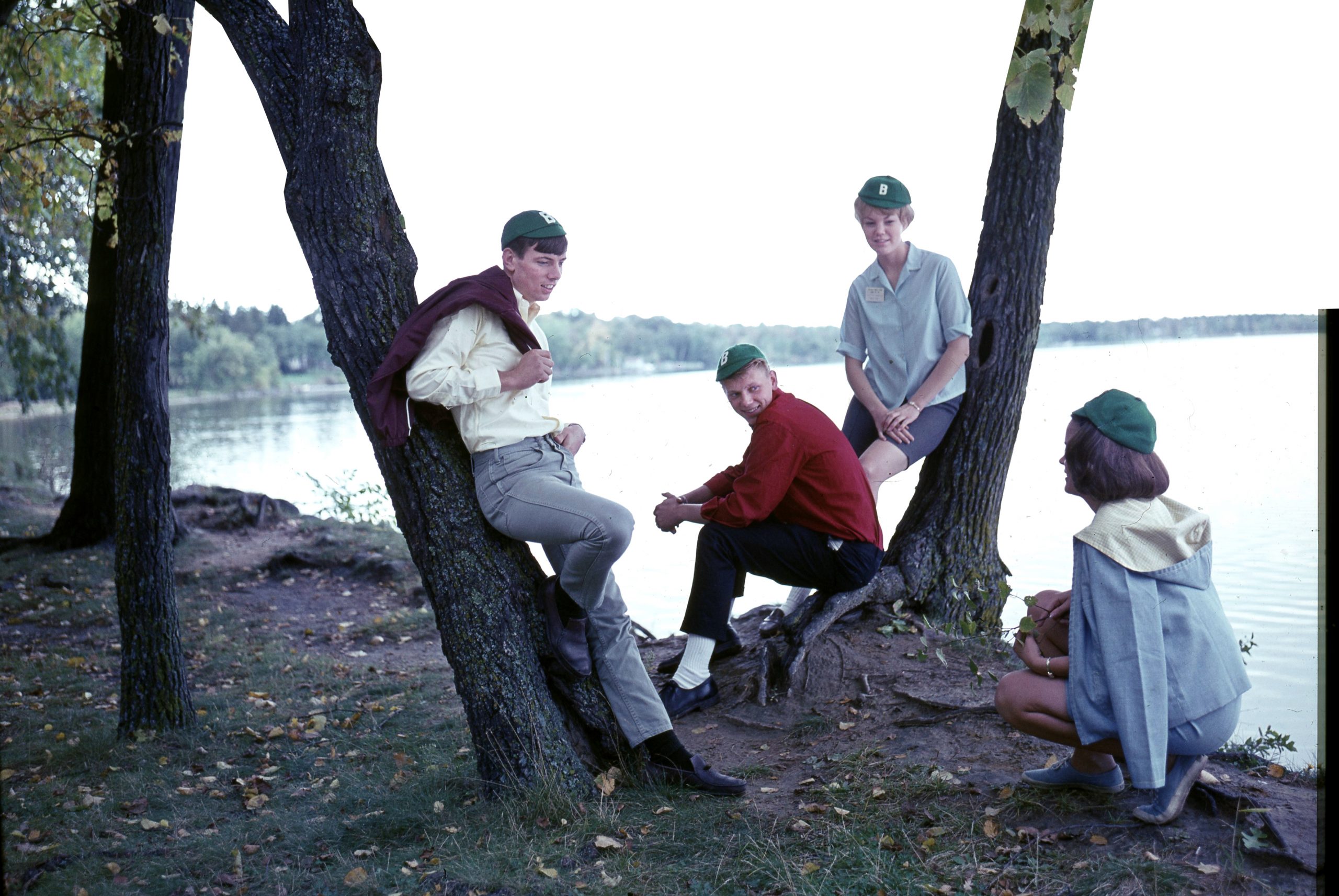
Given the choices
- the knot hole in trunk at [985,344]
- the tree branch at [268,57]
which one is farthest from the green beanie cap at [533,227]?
the knot hole in trunk at [985,344]

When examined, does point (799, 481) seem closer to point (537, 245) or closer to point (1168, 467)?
point (537, 245)

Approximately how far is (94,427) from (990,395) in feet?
27.6

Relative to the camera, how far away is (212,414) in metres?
33.4

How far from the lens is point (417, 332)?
3.61m

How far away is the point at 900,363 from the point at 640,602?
545 centimetres

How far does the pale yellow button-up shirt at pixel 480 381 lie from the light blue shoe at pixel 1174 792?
2409 millimetres

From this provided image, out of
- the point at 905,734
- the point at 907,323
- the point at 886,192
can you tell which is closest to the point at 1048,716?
the point at 905,734

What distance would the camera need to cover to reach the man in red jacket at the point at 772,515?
4.45m

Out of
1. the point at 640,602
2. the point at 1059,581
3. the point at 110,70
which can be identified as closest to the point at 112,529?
the point at 110,70

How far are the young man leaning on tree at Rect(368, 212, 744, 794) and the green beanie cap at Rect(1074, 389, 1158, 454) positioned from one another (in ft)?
5.14

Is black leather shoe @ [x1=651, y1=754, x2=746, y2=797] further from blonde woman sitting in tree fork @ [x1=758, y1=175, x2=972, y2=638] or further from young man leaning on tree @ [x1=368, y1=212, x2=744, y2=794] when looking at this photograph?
blonde woman sitting in tree fork @ [x1=758, y1=175, x2=972, y2=638]

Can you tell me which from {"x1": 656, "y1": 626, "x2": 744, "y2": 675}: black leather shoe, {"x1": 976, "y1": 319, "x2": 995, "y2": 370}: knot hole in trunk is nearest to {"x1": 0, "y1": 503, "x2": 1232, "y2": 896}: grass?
{"x1": 656, "y1": 626, "x2": 744, "y2": 675}: black leather shoe

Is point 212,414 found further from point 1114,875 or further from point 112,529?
point 1114,875

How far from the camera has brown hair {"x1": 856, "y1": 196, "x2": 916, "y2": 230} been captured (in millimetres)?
5008
